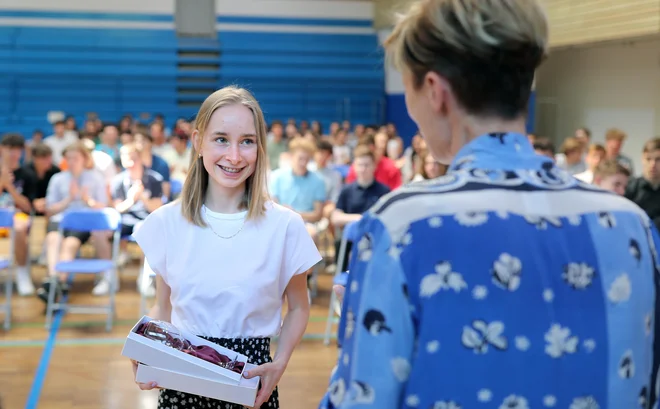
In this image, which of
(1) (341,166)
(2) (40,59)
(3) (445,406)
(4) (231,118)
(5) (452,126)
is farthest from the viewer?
(2) (40,59)

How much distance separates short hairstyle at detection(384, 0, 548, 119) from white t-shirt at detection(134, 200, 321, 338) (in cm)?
107

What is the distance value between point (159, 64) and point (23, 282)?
1120cm

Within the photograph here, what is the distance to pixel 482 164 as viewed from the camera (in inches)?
39.6

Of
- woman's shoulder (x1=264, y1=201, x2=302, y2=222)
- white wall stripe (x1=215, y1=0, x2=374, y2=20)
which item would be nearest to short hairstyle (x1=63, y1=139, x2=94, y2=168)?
woman's shoulder (x1=264, y1=201, x2=302, y2=222)

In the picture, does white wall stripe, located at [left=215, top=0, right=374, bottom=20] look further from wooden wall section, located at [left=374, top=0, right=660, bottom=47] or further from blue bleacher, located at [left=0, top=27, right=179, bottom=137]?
wooden wall section, located at [left=374, top=0, right=660, bottom=47]

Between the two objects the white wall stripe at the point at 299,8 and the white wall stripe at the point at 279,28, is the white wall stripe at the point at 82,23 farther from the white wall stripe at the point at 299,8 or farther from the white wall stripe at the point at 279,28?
the white wall stripe at the point at 299,8

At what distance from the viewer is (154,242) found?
80.0 inches

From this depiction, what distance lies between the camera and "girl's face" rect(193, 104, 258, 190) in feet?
6.61

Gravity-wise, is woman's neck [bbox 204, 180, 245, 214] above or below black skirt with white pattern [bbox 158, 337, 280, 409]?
above

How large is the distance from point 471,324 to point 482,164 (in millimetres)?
212

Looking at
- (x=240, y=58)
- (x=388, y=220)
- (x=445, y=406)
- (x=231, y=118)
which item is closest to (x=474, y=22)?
(x=388, y=220)

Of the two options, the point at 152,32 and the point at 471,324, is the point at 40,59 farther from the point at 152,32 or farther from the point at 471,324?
the point at 471,324

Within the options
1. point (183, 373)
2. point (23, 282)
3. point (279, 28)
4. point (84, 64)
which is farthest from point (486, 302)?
point (279, 28)

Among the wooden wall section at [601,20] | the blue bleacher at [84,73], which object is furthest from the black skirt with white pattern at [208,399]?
the blue bleacher at [84,73]
